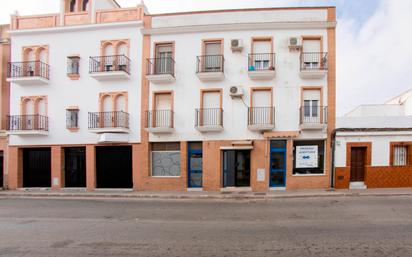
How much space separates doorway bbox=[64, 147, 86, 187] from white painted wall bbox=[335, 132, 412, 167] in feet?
49.2

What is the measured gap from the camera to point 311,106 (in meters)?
13.9

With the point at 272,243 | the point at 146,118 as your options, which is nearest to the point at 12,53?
the point at 146,118

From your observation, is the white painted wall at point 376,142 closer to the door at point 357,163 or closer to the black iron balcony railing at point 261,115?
the door at point 357,163

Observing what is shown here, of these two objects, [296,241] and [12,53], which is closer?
[296,241]

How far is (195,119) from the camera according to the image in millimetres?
14336

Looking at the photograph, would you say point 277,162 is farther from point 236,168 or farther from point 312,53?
point 312,53

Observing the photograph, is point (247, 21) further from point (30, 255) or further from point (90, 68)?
point (30, 255)

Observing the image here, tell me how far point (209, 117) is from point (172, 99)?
2.45 metres

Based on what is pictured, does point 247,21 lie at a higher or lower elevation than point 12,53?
higher

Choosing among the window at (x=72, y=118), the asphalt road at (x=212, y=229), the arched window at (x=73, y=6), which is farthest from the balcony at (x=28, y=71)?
the asphalt road at (x=212, y=229)

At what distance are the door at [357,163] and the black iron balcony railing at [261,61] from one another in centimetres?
674

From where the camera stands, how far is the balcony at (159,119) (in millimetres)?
14328

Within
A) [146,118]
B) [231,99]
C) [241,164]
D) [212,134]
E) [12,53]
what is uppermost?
[12,53]

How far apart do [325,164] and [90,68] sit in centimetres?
1484
